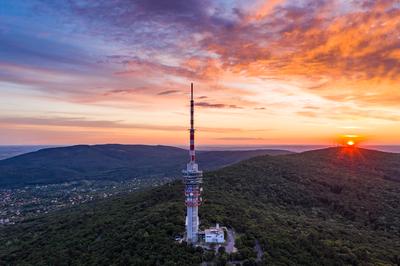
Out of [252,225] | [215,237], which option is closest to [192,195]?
[215,237]

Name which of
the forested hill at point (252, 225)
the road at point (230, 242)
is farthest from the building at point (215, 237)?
the forested hill at point (252, 225)

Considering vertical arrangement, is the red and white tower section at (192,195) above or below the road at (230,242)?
above

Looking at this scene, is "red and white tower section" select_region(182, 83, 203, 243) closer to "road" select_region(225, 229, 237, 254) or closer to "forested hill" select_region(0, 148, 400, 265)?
"forested hill" select_region(0, 148, 400, 265)

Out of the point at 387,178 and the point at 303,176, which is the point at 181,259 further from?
the point at 387,178

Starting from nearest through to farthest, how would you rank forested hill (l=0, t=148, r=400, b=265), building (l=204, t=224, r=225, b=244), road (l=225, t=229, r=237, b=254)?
road (l=225, t=229, r=237, b=254) < building (l=204, t=224, r=225, b=244) < forested hill (l=0, t=148, r=400, b=265)

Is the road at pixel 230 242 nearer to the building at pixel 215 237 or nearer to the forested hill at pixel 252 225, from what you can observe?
the forested hill at pixel 252 225

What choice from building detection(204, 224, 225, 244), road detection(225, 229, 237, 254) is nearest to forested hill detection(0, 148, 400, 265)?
road detection(225, 229, 237, 254)

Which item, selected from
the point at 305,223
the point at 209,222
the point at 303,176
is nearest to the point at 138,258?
the point at 209,222

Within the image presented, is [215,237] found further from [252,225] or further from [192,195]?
[252,225]
